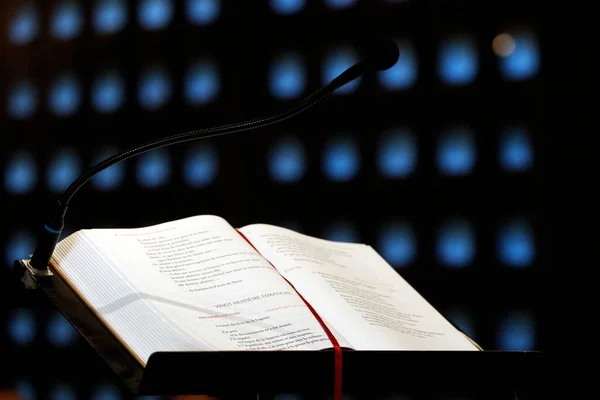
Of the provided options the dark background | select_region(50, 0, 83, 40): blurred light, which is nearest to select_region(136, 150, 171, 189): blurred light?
the dark background

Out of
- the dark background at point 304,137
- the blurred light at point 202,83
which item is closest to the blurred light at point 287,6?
the dark background at point 304,137

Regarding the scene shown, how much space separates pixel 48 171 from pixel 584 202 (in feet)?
5.96

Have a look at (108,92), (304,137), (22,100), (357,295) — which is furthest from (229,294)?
(22,100)

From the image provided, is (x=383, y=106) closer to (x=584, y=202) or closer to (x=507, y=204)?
(x=507, y=204)

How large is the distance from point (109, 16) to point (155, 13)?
0.20 metres

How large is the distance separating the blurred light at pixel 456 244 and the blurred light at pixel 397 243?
0.08 m

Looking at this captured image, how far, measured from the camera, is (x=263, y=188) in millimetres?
2107

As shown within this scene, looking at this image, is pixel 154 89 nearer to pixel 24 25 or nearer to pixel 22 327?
pixel 24 25

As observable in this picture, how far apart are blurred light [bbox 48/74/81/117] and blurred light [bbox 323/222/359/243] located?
1.09 meters

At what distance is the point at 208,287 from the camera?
70 centimetres

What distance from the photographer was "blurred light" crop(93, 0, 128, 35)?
2447 mm

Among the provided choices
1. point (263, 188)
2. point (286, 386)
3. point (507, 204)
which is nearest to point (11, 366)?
point (263, 188)

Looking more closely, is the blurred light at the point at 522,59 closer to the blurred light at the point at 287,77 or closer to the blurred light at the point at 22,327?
the blurred light at the point at 287,77

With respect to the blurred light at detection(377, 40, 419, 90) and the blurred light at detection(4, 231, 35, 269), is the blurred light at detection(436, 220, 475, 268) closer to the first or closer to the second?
the blurred light at detection(377, 40, 419, 90)
